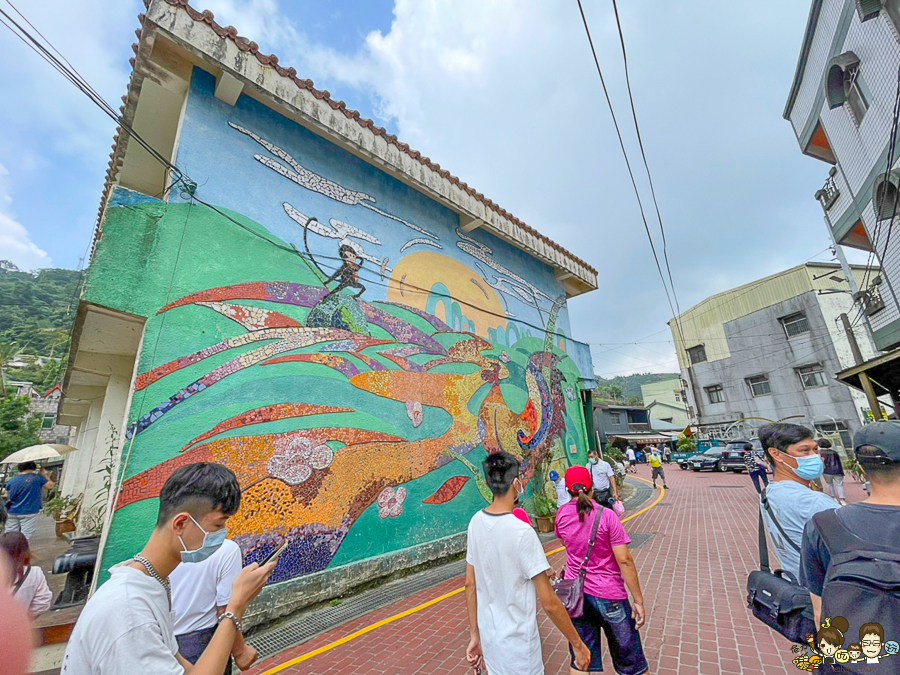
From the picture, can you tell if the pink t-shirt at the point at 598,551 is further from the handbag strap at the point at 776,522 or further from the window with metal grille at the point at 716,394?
the window with metal grille at the point at 716,394

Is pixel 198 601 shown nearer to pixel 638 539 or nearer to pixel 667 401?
pixel 638 539

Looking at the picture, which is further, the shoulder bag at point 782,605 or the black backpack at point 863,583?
the shoulder bag at point 782,605

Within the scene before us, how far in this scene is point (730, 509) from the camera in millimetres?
9422

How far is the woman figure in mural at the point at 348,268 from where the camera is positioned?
5727 mm

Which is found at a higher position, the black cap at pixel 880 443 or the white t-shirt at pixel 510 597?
the black cap at pixel 880 443

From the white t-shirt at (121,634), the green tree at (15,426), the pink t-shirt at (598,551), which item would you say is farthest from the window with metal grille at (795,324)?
the green tree at (15,426)

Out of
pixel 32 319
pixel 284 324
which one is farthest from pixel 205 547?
pixel 32 319

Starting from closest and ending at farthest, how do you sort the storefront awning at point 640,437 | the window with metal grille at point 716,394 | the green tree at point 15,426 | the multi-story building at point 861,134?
the multi-story building at point 861,134
the green tree at point 15,426
the window with metal grille at point 716,394
the storefront awning at point 640,437

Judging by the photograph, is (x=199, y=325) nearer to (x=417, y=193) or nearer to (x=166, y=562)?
(x=166, y=562)

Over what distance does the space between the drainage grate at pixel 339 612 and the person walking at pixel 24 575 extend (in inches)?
74.8

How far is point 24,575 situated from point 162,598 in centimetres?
223

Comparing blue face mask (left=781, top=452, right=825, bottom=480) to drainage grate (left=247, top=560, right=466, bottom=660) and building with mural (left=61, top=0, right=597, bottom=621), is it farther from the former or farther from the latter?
building with mural (left=61, top=0, right=597, bottom=621)

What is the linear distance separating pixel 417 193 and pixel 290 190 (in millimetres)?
2794

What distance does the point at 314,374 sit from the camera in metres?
5.09
